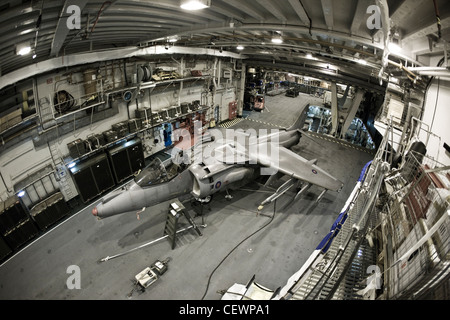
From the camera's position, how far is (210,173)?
272 inches

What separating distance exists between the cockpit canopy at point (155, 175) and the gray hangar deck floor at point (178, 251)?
1.77 meters

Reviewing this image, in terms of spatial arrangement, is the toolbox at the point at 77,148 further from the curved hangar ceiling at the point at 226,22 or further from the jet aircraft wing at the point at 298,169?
the jet aircraft wing at the point at 298,169

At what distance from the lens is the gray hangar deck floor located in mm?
5562

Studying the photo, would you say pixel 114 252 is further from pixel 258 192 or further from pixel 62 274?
pixel 258 192

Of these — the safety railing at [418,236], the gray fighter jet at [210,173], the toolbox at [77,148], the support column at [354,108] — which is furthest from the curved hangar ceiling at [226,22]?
the support column at [354,108]

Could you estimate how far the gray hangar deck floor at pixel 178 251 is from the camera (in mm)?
5562

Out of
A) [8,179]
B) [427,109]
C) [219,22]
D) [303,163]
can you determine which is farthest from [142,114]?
[427,109]

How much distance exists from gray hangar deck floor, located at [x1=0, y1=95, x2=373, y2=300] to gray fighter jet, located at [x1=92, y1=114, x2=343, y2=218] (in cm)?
87

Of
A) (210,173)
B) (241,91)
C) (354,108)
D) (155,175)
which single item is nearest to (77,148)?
(155,175)

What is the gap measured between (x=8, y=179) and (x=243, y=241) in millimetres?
7483

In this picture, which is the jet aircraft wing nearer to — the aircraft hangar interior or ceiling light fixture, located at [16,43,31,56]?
the aircraft hangar interior

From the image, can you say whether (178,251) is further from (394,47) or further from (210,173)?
(394,47)

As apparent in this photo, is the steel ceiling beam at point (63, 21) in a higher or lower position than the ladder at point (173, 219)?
higher

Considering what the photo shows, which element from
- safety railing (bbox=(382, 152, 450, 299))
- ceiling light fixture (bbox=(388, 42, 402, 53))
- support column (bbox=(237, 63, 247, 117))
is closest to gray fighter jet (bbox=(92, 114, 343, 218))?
safety railing (bbox=(382, 152, 450, 299))
